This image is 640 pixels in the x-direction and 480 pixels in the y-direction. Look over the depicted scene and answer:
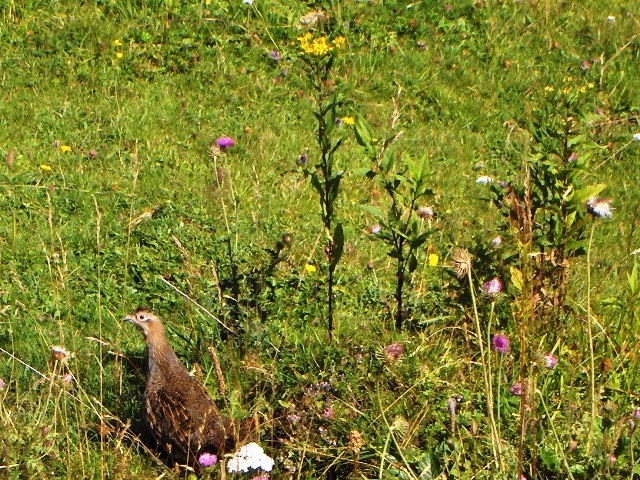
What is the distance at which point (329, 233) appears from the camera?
443 centimetres

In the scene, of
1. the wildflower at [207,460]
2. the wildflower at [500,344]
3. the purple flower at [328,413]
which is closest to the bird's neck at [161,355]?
the wildflower at [207,460]

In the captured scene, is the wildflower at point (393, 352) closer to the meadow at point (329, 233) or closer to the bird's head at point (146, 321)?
the meadow at point (329, 233)

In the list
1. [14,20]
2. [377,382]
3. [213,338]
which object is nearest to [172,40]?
[14,20]

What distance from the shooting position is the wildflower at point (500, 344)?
4.18m

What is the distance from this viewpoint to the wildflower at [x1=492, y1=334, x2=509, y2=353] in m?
4.18

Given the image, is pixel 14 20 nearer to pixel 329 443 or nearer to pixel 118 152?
pixel 118 152

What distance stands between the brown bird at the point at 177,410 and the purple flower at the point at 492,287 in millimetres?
1129

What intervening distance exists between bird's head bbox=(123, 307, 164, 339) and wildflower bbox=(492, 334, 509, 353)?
157cm

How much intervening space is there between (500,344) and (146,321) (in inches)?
66.9

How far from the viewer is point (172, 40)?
8102 millimetres

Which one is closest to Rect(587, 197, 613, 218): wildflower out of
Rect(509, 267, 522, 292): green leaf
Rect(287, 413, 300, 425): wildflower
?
Rect(509, 267, 522, 292): green leaf

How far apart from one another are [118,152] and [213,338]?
2.49 m

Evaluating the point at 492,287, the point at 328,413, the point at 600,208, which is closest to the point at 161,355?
the point at 328,413

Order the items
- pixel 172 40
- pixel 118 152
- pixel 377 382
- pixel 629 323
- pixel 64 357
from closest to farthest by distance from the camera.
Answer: pixel 64 357 → pixel 377 382 → pixel 629 323 → pixel 118 152 → pixel 172 40
